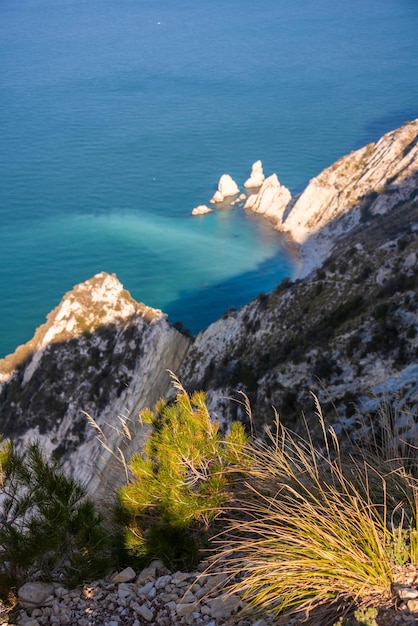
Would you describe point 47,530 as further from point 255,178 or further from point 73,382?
point 255,178

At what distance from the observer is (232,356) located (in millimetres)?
27484

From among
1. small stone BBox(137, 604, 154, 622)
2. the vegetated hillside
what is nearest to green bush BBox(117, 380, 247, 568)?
small stone BBox(137, 604, 154, 622)

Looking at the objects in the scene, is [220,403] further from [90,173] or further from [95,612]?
[90,173]

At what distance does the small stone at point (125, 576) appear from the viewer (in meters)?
6.87

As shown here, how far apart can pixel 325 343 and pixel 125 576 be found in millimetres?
15983

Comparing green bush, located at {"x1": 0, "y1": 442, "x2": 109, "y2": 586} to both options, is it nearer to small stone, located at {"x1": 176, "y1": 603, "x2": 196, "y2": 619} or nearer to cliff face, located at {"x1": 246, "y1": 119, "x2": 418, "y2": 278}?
small stone, located at {"x1": 176, "y1": 603, "x2": 196, "y2": 619}

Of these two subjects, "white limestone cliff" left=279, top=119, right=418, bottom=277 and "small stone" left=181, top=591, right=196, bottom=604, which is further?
"white limestone cliff" left=279, top=119, right=418, bottom=277

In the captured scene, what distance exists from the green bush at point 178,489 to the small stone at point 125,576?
8.4 inches

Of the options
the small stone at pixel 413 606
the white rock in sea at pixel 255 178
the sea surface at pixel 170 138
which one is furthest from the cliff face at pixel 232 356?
the white rock in sea at pixel 255 178

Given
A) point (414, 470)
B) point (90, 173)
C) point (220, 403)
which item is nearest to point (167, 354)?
point (220, 403)

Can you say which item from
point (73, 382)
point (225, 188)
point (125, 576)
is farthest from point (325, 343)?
point (225, 188)

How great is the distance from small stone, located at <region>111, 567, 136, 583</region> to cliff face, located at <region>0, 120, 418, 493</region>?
7236mm

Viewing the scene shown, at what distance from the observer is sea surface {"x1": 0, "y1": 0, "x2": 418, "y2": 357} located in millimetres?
74938

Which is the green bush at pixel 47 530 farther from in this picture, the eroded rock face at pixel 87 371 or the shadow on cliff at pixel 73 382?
the shadow on cliff at pixel 73 382
